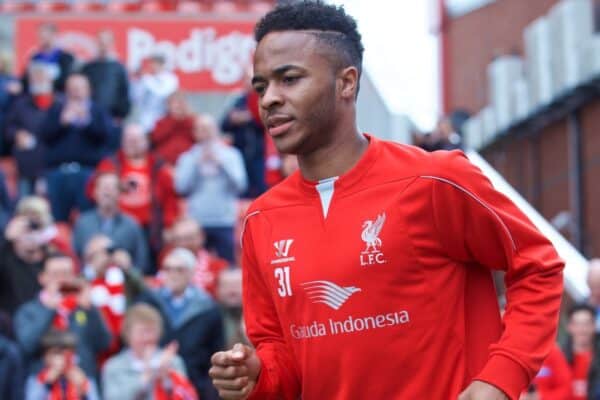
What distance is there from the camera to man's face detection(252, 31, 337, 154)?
436 cm

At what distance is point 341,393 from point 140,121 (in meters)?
10.5

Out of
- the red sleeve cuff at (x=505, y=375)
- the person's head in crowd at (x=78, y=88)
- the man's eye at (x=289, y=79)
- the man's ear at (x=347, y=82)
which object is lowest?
the red sleeve cuff at (x=505, y=375)

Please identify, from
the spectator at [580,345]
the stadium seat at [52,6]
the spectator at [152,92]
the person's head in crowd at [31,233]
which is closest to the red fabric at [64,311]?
the person's head in crowd at [31,233]

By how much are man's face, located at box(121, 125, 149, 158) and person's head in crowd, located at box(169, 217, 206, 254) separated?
1.12 m

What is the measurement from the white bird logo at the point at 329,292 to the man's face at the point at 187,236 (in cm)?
704

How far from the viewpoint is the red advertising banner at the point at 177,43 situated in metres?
17.5

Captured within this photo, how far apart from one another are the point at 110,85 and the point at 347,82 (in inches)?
392

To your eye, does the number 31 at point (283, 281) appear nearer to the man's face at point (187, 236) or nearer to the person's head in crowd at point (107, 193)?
the man's face at point (187, 236)

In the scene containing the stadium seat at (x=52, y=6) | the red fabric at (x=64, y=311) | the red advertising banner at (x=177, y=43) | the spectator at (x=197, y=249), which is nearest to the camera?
the red fabric at (x=64, y=311)

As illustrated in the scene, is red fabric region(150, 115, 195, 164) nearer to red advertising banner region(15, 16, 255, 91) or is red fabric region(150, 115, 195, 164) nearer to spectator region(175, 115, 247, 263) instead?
spectator region(175, 115, 247, 263)

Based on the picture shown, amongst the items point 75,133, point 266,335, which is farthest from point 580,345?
point 266,335

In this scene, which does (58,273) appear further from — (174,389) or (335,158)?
(335,158)

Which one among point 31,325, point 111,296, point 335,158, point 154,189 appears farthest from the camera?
point 154,189

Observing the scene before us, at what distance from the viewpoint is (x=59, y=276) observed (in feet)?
32.4
